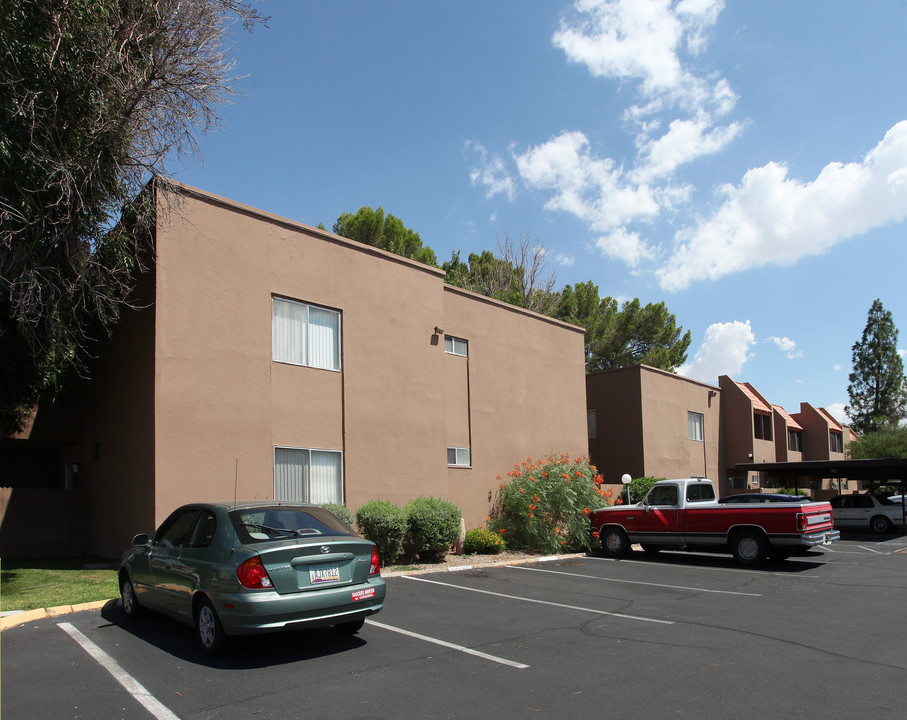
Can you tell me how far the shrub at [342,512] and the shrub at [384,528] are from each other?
6.7 inches

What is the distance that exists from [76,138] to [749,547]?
14.8 metres

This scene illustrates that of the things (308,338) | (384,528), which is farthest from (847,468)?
(308,338)

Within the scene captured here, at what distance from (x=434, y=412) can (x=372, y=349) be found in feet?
7.48

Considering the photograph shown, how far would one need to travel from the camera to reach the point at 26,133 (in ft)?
33.9

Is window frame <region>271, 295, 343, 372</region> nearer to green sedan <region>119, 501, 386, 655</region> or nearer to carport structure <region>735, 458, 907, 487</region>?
green sedan <region>119, 501, 386, 655</region>

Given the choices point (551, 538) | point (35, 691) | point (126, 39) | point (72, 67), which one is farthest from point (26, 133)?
point (551, 538)

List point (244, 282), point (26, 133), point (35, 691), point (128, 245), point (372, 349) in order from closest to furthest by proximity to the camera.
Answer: point (35, 691) → point (26, 133) → point (128, 245) → point (244, 282) → point (372, 349)

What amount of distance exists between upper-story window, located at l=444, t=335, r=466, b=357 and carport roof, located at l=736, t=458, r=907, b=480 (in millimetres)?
14938

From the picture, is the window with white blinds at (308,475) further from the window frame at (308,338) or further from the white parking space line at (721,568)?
the white parking space line at (721,568)

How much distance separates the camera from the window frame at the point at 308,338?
13.7 meters

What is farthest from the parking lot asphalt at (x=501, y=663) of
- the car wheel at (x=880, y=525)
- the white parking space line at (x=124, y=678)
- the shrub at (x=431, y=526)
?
the car wheel at (x=880, y=525)

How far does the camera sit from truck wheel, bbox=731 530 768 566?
14.8 meters

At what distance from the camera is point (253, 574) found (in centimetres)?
646

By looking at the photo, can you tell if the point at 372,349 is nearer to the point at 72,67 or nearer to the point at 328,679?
the point at 72,67
